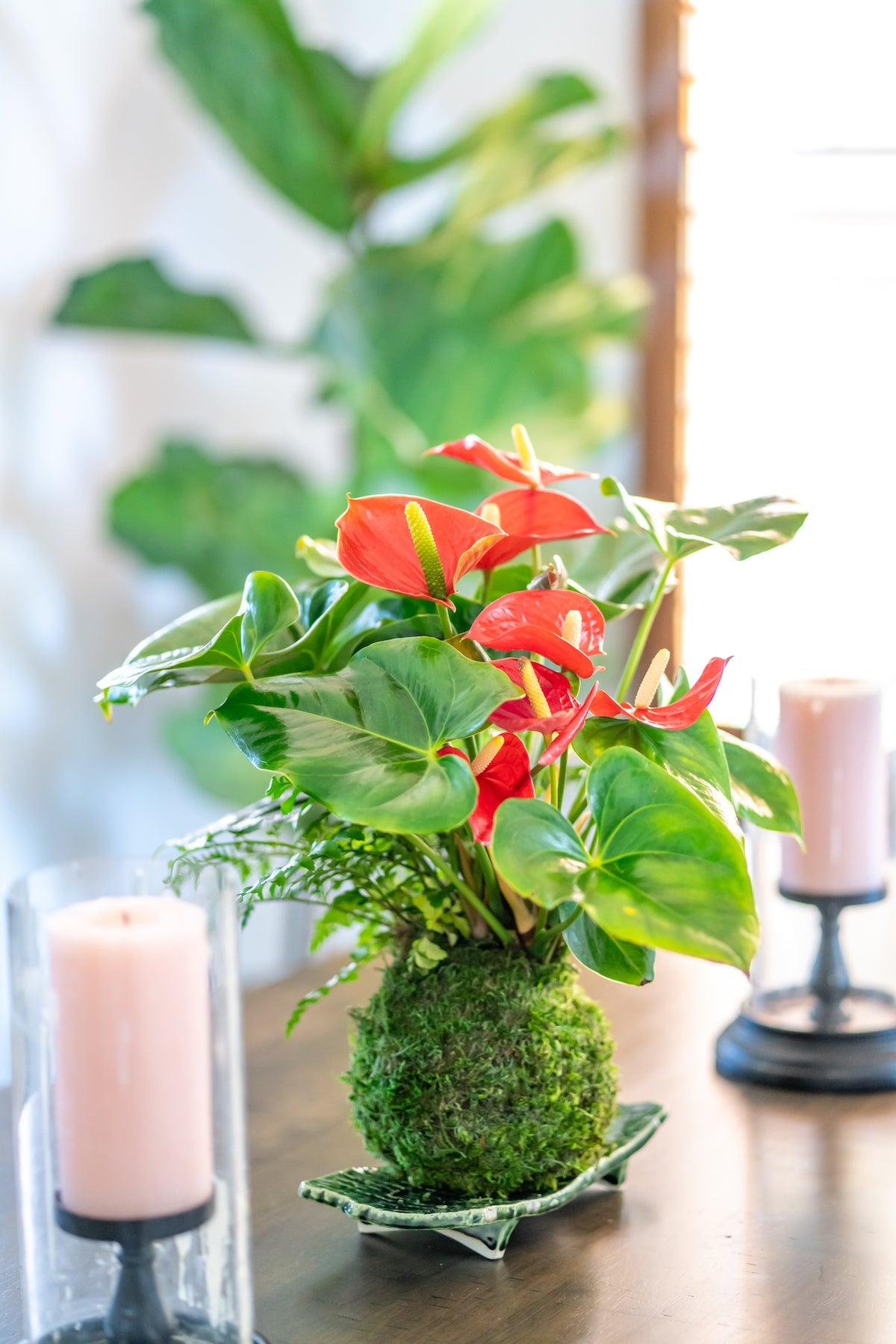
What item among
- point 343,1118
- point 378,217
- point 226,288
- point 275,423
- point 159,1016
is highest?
point 378,217

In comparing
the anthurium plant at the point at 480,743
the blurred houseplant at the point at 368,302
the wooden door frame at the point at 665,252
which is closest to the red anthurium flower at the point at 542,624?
the anthurium plant at the point at 480,743

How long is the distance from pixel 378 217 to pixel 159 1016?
95.9 inches

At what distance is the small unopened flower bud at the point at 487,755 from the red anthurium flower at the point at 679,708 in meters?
0.04

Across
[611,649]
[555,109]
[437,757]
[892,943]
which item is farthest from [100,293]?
[437,757]

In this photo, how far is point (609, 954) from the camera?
664 millimetres

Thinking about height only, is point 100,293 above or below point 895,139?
below

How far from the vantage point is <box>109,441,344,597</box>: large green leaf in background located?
2.15m

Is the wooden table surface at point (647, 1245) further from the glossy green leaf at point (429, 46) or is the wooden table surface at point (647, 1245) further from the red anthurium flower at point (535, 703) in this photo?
the glossy green leaf at point (429, 46)

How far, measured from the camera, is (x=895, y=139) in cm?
221

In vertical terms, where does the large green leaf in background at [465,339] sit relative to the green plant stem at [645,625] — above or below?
above

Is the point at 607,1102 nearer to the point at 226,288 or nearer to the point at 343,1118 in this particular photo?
the point at 343,1118

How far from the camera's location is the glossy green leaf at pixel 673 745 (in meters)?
0.68

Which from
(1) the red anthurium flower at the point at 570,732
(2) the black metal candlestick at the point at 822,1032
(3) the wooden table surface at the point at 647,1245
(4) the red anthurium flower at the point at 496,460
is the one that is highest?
(4) the red anthurium flower at the point at 496,460

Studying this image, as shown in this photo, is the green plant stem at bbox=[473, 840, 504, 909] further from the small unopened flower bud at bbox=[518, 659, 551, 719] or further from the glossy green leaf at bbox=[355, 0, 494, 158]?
the glossy green leaf at bbox=[355, 0, 494, 158]
